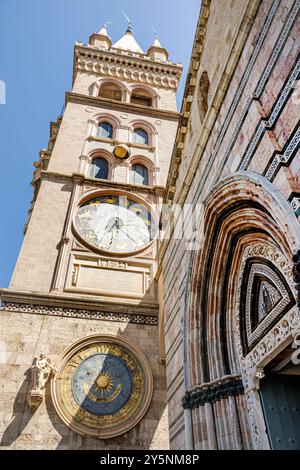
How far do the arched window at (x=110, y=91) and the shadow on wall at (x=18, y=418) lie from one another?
1717cm

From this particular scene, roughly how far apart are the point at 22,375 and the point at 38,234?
4.90 meters

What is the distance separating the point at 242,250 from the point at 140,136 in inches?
521

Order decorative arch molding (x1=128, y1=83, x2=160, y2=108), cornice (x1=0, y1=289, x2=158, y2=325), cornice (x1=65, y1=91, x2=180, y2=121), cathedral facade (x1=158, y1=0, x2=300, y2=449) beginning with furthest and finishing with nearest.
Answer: decorative arch molding (x1=128, y1=83, x2=160, y2=108) → cornice (x1=65, y1=91, x2=180, y2=121) → cornice (x1=0, y1=289, x2=158, y2=325) → cathedral facade (x1=158, y1=0, x2=300, y2=449)

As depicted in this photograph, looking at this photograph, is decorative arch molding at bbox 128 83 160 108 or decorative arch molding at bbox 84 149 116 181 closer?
decorative arch molding at bbox 84 149 116 181

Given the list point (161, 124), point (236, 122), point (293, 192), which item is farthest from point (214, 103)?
point (161, 124)

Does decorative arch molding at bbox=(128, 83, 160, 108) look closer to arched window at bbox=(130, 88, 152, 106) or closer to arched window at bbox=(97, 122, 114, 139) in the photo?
arched window at bbox=(130, 88, 152, 106)

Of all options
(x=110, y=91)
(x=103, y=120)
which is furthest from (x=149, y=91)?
(x=103, y=120)

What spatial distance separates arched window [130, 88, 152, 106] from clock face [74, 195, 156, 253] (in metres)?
9.41

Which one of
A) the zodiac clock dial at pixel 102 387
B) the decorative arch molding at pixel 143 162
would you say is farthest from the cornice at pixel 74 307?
the decorative arch molding at pixel 143 162

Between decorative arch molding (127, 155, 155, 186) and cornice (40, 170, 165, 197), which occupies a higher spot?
decorative arch molding (127, 155, 155, 186)

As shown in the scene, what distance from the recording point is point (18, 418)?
877cm

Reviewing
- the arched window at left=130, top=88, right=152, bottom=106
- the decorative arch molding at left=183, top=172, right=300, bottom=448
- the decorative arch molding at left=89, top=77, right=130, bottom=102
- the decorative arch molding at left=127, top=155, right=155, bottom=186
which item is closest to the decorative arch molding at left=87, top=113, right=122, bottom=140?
the decorative arch molding at left=127, top=155, right=155, bottom=186

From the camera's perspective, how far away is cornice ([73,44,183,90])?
21.3 meters

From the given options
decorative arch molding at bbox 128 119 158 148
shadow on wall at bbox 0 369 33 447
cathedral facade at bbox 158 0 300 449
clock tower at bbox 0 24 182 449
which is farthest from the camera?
decorative arch molding at bbox 128 119 158 148
